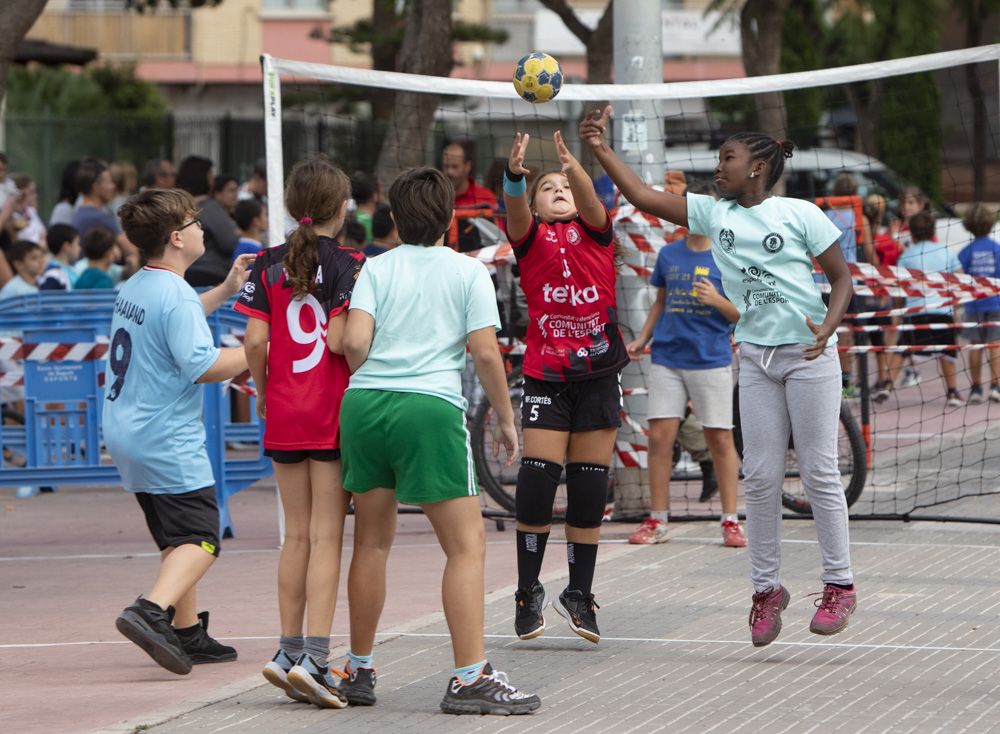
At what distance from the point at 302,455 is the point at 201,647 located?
3.87 feet

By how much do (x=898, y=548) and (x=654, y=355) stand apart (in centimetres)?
169

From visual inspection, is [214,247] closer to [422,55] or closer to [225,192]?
[225,192]

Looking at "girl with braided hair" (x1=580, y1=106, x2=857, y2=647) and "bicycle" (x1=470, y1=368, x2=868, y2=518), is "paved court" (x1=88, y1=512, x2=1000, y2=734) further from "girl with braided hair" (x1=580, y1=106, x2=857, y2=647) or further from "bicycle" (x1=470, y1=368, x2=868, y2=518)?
"bicycle" (x1=470, y1=368, x2=868, y2=518)

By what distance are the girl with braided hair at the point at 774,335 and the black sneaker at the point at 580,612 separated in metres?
0.65

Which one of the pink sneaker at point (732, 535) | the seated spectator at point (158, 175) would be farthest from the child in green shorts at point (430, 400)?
the seated spectator at point (158, 175)

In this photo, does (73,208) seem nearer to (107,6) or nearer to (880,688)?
(880,688)

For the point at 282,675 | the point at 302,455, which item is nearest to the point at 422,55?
the point at 302,455

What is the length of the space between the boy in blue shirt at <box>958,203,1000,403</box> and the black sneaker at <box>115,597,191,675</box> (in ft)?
32.6

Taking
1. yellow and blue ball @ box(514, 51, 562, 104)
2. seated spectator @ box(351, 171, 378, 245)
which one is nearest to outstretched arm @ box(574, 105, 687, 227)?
yellow and blue ball @ box(514, 51, 562, 104)

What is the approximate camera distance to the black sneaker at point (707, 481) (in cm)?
1077

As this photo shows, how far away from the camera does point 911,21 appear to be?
29.2 metres

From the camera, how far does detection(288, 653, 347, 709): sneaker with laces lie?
589 cm

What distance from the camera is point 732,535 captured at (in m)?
9.17

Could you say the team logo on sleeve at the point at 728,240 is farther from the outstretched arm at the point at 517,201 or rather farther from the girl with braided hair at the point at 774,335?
the outstretched arm at the point at 517,201
